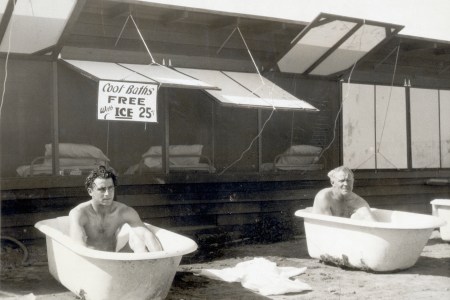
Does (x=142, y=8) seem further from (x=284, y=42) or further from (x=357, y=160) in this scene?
(x=357, y=160)

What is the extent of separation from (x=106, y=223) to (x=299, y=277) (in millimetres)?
2208

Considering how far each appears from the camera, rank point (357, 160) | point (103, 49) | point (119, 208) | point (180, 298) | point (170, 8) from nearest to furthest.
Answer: point (180, 298) < point (119, 208) < point (170, 8) < point (103, 49) < point (357, 160)

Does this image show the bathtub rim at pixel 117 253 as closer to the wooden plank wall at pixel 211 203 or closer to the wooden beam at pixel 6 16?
the wooden plank wall at pixel 211 203

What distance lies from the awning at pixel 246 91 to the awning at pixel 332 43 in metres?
0.68

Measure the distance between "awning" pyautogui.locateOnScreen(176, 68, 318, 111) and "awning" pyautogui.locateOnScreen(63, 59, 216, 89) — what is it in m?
0.37

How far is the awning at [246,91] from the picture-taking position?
23.8 ft

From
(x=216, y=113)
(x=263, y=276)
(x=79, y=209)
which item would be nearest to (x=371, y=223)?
(x=263, y=276)

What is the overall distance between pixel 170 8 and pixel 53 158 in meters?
2.45

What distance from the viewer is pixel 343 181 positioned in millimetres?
6512

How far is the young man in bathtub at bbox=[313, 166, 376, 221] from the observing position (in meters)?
6.55

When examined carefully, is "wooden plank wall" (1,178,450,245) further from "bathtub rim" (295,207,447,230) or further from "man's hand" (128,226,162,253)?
"man's hand" (128,226,162,253)

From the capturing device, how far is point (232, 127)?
939cm

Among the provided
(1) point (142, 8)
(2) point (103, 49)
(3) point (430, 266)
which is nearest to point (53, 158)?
(2) point (103, 49)

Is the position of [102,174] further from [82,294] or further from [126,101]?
[126,101]
